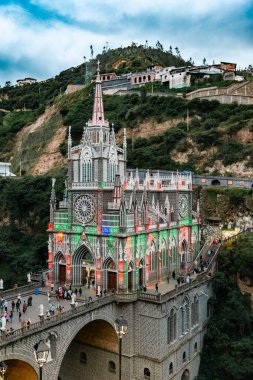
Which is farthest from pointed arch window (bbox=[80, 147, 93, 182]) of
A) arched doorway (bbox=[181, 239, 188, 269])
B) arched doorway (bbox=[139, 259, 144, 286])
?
arched doorway (bbox=[181, 239, 188, 269])

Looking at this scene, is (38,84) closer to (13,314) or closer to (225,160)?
(225,160)

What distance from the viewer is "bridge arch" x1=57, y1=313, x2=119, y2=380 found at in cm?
3519

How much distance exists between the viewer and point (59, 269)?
39.2 metres

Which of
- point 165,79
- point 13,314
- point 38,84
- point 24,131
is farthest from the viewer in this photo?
point 38,84

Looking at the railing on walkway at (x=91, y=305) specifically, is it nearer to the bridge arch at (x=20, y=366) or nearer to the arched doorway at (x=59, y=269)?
the bridge arch at (x=20, y=366)

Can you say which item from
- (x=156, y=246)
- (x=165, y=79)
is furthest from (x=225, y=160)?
(x=165, y=79)

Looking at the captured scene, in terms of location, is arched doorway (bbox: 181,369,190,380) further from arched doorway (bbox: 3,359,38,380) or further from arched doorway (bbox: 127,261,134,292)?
arched doorway (bbox: 3,359,38,380)

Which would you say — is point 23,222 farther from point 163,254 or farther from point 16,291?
point 16,291

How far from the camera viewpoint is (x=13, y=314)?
29297 millimetres

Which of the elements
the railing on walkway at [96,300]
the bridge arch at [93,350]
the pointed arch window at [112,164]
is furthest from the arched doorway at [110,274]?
the pointed arch window at [112,164]

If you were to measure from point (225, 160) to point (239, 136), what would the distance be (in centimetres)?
641

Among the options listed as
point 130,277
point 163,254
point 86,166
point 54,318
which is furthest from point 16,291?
point 163,254

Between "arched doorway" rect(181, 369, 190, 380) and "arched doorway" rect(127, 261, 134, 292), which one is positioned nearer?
"arched doorway" rect(127, 261, 134, 292)

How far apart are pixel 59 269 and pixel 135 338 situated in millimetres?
9947
